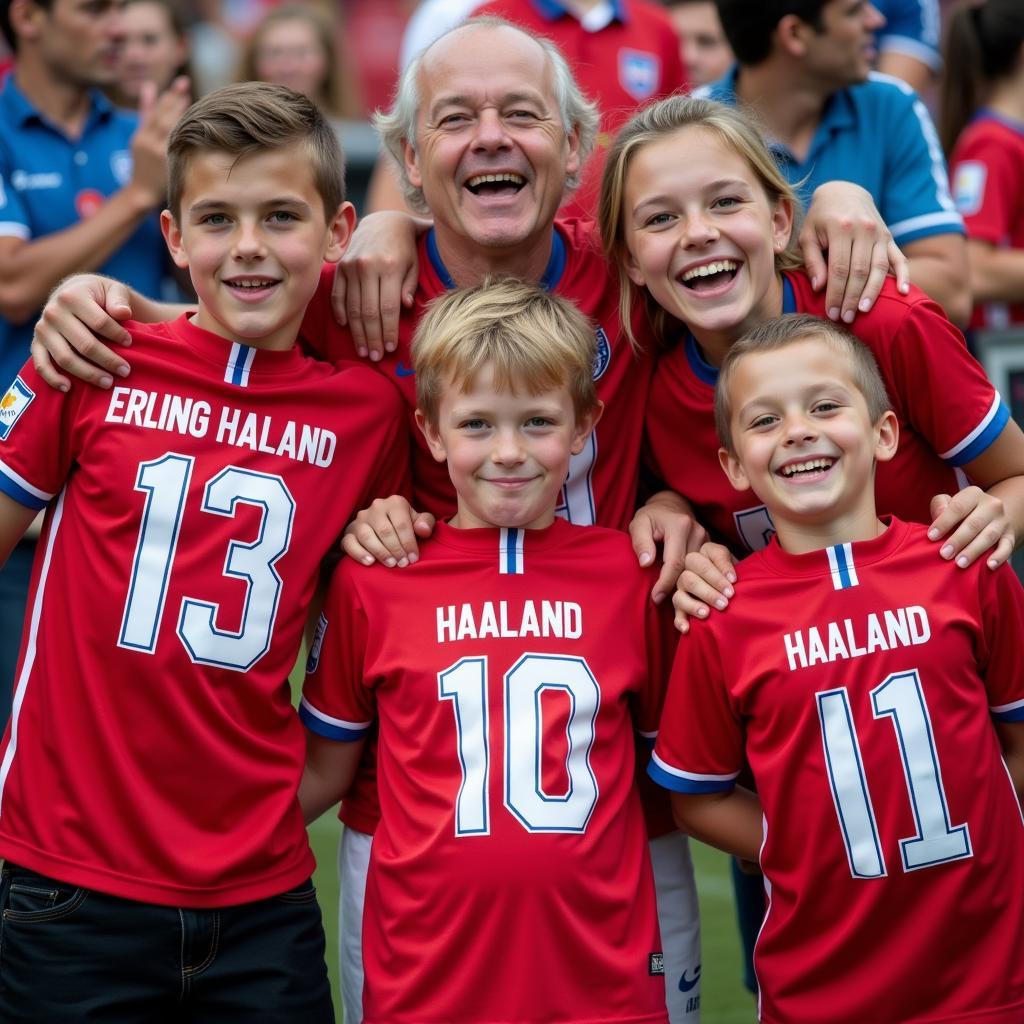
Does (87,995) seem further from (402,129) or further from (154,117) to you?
(154,117)

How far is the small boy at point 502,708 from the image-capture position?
251 centimetres

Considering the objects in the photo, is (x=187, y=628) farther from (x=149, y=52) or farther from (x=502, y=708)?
(x=149, y=52)

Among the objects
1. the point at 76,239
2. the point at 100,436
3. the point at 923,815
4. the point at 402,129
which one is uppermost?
the point at 76,239

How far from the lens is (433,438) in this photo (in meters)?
2.78

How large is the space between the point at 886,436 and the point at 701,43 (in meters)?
4.38

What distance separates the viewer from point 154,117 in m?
4.21

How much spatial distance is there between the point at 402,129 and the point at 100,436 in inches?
35.9

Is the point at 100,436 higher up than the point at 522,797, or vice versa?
the point at 100,436

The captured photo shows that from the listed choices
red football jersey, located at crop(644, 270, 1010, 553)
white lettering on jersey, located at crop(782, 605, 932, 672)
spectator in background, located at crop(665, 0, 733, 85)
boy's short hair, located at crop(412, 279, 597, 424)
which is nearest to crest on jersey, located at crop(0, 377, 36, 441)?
boy's short hair, located at crop(412, 279, 597, 424)

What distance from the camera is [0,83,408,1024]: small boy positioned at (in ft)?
8.48

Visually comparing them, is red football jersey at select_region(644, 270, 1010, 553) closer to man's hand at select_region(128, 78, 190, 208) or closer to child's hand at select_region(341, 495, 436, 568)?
child's hand at select_region(341, 495, 436, 568)

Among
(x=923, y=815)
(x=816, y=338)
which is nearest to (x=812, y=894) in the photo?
(x=923, y=815)

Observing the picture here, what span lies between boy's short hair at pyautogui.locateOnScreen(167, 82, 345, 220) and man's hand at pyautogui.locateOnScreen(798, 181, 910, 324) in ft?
2.91

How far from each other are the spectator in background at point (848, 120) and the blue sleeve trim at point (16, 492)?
72.2 inches
